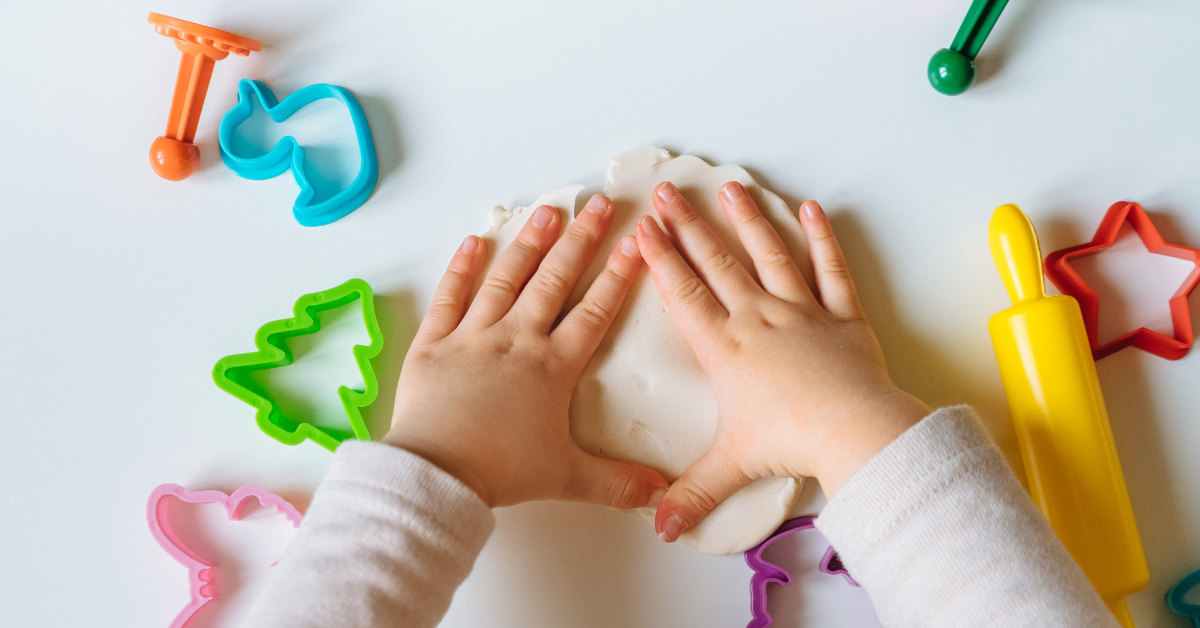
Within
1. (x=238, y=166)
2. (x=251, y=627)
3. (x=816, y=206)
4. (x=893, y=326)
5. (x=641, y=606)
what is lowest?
(x=641, y=606)

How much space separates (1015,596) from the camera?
0.53 meters

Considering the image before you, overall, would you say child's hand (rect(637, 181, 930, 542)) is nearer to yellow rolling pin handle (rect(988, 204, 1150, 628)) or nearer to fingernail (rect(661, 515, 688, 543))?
fingernail (rect(661, 515, 688, 543))

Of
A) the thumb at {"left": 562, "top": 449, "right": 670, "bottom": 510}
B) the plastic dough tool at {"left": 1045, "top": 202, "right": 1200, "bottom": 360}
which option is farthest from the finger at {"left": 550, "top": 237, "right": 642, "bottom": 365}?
the plastic dough tool at {"left": 1045, "top": 202, "right": 1200, "bottom": 360}

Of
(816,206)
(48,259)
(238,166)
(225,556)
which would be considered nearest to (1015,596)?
(816,206)

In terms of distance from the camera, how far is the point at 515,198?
0.81 meters

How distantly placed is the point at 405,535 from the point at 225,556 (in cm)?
35

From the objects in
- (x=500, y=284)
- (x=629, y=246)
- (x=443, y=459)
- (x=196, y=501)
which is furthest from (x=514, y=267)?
(x=196, y=501)

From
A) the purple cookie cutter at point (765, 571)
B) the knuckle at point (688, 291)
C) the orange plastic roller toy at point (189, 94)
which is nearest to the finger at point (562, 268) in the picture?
the knuckle at point (688, 291)

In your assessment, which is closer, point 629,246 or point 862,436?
point 862,436

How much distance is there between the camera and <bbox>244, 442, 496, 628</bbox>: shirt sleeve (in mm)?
536

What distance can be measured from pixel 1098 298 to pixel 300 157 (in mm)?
890

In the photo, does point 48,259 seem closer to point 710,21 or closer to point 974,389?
point 710,21

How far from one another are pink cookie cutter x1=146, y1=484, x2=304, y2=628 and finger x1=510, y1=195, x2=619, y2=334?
12.8 inches

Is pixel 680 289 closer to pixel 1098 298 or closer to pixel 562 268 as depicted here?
pixel 562 268
